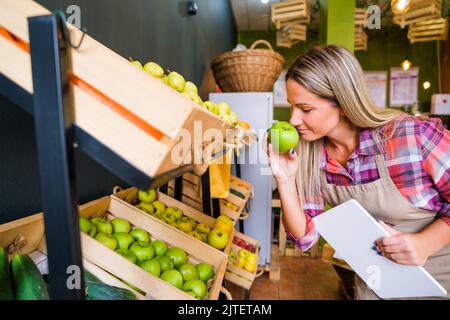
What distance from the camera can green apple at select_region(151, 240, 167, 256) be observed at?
1.29 metres

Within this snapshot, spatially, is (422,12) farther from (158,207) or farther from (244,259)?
(158,207)

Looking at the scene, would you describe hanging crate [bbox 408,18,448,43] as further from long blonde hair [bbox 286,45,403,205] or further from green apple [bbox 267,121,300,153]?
green apple [bbox 267,121,300,153]

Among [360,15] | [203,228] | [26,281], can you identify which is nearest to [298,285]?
[203,228]

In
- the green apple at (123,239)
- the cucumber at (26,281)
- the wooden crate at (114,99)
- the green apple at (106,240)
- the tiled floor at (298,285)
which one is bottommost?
the tiled floor at (298,285)

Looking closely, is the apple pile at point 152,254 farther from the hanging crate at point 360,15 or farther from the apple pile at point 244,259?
the hanging crate at point 360,15

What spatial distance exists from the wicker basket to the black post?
2.67 meters

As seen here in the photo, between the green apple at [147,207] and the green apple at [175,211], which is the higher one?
the green apple at [147,207]

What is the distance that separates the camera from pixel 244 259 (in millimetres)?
2258

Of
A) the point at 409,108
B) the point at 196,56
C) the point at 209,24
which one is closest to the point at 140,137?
the point at 196,56

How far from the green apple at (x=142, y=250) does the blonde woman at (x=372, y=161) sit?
59 centimetres

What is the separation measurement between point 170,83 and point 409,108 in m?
7.29

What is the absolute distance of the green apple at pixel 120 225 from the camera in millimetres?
1320

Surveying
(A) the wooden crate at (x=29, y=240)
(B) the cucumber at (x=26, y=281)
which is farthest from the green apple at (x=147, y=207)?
(B) the cucumber at (x=26, y=281)

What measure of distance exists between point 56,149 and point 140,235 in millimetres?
913
